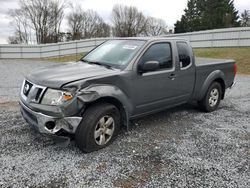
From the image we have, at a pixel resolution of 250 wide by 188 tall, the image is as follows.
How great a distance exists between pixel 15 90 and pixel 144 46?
5452mm

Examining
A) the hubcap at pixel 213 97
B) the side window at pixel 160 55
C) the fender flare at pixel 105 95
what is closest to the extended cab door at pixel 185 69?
the side window at pixel 160 55

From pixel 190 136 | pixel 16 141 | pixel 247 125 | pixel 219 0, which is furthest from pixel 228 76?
pixel 219 0

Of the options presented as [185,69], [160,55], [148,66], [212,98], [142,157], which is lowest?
[142,157]

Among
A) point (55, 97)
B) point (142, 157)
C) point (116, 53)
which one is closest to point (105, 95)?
point (55, 97)

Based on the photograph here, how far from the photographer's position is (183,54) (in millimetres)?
4715

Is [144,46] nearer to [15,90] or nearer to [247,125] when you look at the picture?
[247,125]

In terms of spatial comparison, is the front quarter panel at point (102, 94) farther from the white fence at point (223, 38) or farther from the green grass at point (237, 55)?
the white fence at point (223, 38)

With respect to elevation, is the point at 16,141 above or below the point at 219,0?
Answer: below

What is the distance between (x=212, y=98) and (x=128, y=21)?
46.6 m

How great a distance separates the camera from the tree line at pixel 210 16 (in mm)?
38344

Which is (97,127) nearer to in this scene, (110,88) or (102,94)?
(102,94)

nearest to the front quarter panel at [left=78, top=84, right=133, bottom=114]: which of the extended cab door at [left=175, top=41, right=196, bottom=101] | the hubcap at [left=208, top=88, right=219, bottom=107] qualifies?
the extended cab door at [left=175, top=41, right=196, bottom=101]

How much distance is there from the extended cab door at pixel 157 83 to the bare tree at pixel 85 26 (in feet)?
148

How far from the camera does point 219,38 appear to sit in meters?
20.6
